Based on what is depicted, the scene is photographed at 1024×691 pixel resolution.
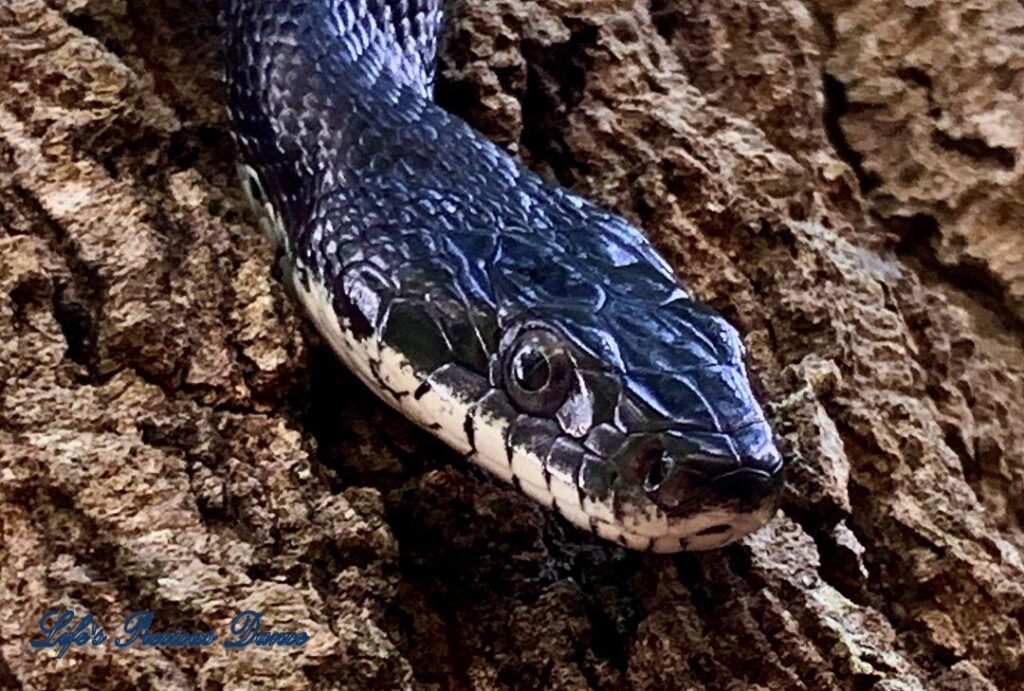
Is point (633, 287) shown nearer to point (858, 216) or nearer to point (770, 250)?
point (770, 250)

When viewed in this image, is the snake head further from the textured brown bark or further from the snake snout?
the textured brown bark

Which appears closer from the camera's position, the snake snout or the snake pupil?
the snake snout

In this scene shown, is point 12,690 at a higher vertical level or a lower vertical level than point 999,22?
lower

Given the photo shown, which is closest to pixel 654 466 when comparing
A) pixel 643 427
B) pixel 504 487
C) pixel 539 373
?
pixel 643 427

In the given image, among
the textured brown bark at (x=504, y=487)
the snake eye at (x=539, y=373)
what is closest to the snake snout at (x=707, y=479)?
the snake eye at (x=539, y=373)

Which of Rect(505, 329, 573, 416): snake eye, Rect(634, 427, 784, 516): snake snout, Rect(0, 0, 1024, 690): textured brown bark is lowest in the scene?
Rect(0, 0, 1024, 690): textured brown bark

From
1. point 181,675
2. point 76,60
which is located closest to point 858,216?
point 76,60

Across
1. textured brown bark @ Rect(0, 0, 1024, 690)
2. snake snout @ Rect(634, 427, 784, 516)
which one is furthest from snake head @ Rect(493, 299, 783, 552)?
textured brown bark @ Rect(0, 0, 1024, 690)
